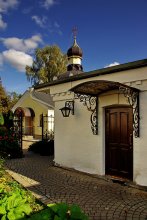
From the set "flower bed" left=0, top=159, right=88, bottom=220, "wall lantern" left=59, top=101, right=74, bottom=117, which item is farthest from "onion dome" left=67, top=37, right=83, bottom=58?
"flower bed" left=0, top=159, right=88, bottom=220

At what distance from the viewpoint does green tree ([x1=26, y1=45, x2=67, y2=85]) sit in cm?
3594

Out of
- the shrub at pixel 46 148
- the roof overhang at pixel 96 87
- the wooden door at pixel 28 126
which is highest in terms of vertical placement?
the roof overhang at pixel 96 87

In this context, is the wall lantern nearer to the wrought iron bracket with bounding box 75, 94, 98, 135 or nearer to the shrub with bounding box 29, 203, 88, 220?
the wrought iron bracket with bounding box 75, 94, 98, 135

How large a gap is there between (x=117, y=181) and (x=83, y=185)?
1.03m

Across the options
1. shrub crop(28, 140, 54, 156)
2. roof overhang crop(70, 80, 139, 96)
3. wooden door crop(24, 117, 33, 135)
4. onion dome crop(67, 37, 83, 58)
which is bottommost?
shrub crop(28, 140, 54, 156)

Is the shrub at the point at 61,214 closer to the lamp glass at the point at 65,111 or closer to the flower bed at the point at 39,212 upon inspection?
the flower bed at the point at 39,212

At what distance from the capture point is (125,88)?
6.80 metres

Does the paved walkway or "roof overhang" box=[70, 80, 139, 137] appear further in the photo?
"roof overhang" box=[70, 80, 139, 137]

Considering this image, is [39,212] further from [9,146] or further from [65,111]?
[9,146]

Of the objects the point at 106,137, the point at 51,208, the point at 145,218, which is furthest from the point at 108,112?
the point at 51,208

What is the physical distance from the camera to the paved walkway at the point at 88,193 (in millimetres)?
5277

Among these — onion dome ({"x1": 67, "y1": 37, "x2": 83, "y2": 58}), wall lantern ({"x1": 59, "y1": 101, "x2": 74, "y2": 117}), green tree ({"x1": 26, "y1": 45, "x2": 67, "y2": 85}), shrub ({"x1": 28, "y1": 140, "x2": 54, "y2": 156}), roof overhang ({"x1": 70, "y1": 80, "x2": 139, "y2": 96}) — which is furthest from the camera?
green tree ({"x1": 26, "y1": 45, "x2": 67, "y2": 85})

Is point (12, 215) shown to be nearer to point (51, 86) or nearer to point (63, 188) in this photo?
point (63, 188)

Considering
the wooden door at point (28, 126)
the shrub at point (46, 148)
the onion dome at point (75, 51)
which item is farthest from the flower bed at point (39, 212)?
the wooden door at point (28, 126)
